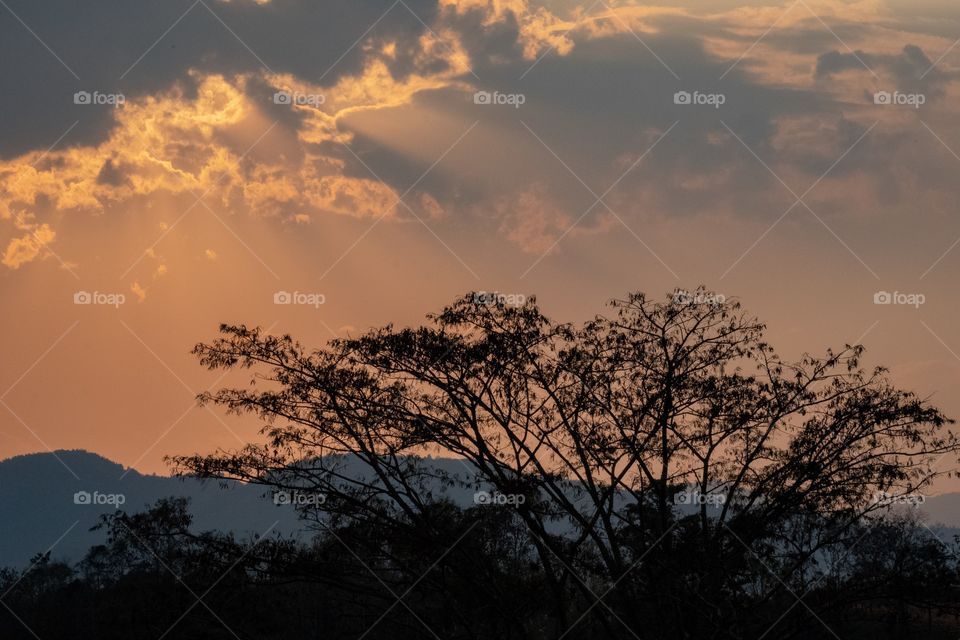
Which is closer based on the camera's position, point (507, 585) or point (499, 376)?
point (499, 376)

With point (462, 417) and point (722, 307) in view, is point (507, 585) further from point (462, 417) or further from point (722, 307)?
point (722, 307)

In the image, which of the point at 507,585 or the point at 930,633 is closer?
the point at 507,585

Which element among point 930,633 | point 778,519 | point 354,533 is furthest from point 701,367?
point 930,633

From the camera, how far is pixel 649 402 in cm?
1973

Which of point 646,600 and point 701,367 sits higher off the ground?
point 701,367

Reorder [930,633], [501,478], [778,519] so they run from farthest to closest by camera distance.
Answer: [930,633] → [778,519] → [501,478]

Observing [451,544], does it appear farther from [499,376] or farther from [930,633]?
[930,633]

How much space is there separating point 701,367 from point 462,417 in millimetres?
4448

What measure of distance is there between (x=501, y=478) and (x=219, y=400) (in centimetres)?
585

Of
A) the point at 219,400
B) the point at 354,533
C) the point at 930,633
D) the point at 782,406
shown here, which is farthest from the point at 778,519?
the point at 930,633

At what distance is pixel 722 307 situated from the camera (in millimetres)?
19906

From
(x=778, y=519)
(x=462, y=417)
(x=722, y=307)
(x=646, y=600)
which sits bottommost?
(x=646, y=600)

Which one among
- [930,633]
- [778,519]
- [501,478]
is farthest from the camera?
[930,633]

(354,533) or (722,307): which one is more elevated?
(722,307)
